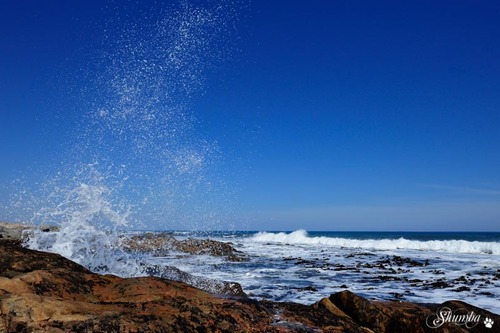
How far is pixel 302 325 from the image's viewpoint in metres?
3.69

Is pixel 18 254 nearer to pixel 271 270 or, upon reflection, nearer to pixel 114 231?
pixel 114 231

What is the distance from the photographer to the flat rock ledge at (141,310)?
9.10 feet

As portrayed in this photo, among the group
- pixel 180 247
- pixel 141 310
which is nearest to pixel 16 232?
pixel 180 247

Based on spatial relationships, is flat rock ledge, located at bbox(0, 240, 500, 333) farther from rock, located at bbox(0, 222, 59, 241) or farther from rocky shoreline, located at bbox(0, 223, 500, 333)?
rock, located at bbox(0, 222, 59, 241)

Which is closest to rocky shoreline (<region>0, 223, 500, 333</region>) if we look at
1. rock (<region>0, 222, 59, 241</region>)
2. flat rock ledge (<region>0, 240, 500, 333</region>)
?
flat rock ledge (<region>0, 240, 500, 333</region>)

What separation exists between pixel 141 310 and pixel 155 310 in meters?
0.12

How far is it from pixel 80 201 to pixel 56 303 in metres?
7.33

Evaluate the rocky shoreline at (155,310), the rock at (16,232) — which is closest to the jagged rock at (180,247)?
the rock at (16,232)

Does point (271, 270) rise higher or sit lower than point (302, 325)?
lower

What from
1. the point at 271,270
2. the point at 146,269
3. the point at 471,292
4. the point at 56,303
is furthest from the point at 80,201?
the point at 471,292

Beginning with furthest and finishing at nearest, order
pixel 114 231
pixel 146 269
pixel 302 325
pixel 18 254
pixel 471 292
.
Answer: pixel 471 292, pixel 114 231, pixel 146 269, pixel 18 254, pixel 302 325

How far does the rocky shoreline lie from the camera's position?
279 centimetres

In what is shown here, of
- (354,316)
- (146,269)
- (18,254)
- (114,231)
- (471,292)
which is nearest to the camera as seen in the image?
(18,254)

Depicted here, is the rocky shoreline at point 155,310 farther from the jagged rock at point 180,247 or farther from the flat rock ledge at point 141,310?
the jagged rock at point 180,247
